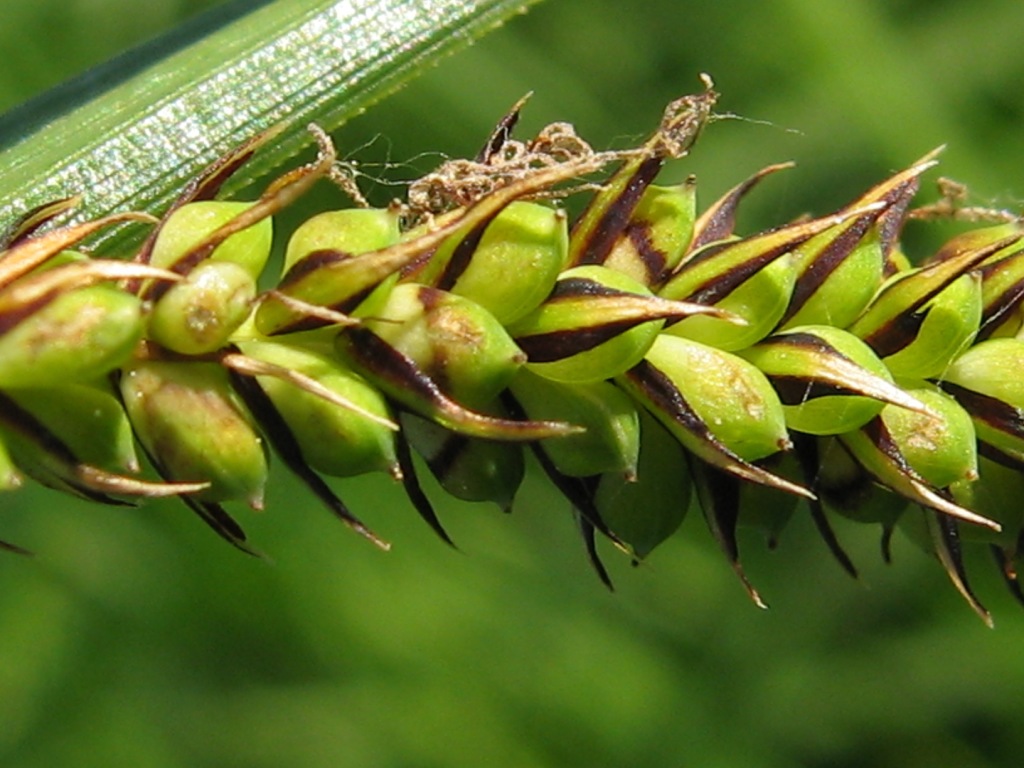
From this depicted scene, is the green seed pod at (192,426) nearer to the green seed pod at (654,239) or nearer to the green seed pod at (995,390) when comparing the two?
the green seed pod at (654,239)

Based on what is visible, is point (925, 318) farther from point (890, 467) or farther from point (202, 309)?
point (202, 309)

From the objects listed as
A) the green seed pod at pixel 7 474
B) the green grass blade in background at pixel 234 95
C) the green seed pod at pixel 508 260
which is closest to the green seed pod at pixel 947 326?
the green seed pod at pixel 508 260

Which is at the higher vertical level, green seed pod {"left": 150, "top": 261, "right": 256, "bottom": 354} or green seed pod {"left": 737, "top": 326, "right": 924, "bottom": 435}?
green seed pod {"left": 150, "top": 261, "right": 256, "bottom": 354}

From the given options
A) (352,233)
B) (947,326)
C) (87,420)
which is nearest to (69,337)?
→ (87,420)

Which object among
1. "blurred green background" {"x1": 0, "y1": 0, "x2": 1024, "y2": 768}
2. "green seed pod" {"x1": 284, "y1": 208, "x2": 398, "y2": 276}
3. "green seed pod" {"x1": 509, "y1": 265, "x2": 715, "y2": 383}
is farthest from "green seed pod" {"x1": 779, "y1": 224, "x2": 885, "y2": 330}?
"blurred green background" {"x1": 0, "y1": 0, "x2": 1024, "y2": 768}

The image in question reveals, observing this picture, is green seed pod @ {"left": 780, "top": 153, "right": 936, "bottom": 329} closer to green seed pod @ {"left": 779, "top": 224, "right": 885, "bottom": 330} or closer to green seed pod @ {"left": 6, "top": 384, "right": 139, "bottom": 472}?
green seed pod @ {"left": 779, "top": 224, "right": 885, "bottom": 330}

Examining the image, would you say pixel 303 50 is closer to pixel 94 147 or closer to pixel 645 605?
pixel 94 147
